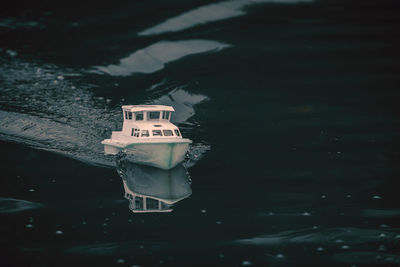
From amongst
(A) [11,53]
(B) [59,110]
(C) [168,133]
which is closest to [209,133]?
(C) [168,133]

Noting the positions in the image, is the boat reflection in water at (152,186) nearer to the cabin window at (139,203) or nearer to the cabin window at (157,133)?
the cabin window at (139,203)

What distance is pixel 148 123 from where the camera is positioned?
7777 mm

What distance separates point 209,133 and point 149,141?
6.70 feet

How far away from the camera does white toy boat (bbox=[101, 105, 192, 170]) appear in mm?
7324

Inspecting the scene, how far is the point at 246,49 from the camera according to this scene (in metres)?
12.2

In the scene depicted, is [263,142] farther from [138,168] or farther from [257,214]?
[257,214]

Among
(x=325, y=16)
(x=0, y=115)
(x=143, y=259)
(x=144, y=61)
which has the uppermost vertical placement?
(x=325, y=16)

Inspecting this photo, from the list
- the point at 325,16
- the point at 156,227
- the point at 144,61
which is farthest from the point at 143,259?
the point at 325,16

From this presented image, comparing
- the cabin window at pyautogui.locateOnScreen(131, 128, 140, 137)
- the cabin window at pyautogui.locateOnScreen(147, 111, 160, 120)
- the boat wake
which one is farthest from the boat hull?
the cabin window at pyautogui.locateOnScreen(147, 111, 160, 120)

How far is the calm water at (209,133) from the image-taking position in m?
5.15

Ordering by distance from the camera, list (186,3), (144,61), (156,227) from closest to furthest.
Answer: (156,227) < (144,61) < (186,3)

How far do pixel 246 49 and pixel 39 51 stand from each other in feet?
14.8

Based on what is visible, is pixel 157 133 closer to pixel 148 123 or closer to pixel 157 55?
pixel 148 123

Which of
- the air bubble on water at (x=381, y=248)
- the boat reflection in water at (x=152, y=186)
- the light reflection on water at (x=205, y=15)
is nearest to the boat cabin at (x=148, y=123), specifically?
the boat reflection in water at (x=152, y=186)
